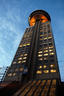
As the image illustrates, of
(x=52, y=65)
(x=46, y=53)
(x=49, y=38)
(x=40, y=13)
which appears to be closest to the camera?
(x=52, y=65)

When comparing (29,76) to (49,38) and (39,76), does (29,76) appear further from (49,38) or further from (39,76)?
(49,38)

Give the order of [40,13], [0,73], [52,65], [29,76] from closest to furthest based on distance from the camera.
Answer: [29,76] → [52,65] → [0,73] → [40,13]

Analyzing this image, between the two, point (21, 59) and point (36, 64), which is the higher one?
point (21, 59)

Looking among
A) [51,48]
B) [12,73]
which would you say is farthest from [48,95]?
[51,48]

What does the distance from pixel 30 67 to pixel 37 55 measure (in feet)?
34.4

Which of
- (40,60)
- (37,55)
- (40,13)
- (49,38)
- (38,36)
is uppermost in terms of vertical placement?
(40,13)

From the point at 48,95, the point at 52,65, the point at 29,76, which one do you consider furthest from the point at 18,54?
the point at 48,95

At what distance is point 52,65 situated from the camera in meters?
38.0

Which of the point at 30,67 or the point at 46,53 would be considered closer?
the point at 30,67

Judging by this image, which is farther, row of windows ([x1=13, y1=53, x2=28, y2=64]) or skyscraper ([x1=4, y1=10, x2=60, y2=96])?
row of windows ([x1=13, y1=53, x2=28, y2=64])

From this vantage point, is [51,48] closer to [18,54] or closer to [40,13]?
[18,54]

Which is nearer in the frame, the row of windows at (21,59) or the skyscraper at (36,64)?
the skyscraper at (36,64)

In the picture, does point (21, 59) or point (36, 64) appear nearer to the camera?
point (36, 64)

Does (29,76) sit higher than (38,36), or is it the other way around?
(38,36)
